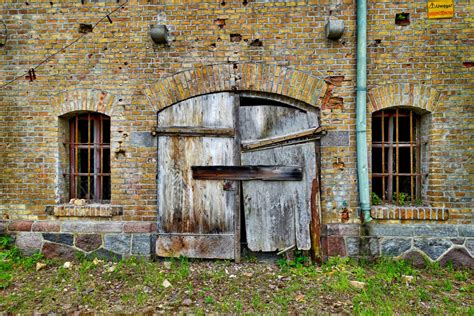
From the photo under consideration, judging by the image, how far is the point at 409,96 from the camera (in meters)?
4.19

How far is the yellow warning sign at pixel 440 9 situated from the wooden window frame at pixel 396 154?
4.66ft

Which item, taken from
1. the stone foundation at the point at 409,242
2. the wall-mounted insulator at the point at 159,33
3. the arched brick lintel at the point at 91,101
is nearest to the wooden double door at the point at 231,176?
the stone foundation at the point at 409,242

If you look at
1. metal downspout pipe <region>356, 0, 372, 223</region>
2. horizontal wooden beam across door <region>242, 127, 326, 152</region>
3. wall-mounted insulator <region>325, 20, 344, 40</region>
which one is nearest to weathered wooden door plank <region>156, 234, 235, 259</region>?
horizontal wooden beam across door <region>242, 127, 326, 152</region>

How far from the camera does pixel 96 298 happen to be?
3600mm

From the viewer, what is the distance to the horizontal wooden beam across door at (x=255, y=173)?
4258 mm

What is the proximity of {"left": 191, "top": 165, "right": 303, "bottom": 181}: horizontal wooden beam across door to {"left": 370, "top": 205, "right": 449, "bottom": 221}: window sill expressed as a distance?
49.1 inches

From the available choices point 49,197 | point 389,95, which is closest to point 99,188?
point 49,197

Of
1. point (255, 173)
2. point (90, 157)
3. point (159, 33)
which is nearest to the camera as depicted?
point (159, 33)

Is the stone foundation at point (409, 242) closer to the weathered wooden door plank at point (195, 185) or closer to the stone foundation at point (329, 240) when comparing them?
the stone foundation at point (329, 240)

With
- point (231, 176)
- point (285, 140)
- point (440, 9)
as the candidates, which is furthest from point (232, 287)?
point (440, 9)

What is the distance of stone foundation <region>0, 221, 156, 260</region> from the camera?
4363mm

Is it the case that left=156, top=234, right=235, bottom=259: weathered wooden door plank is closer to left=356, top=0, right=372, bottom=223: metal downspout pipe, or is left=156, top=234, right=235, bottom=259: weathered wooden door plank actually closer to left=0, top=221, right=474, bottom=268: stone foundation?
left=0, top=221, right=474, bottom=268: stone foundation

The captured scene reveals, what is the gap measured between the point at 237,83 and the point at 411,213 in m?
3.19

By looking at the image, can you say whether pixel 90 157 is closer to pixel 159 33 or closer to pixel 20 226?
pixel 20 226
